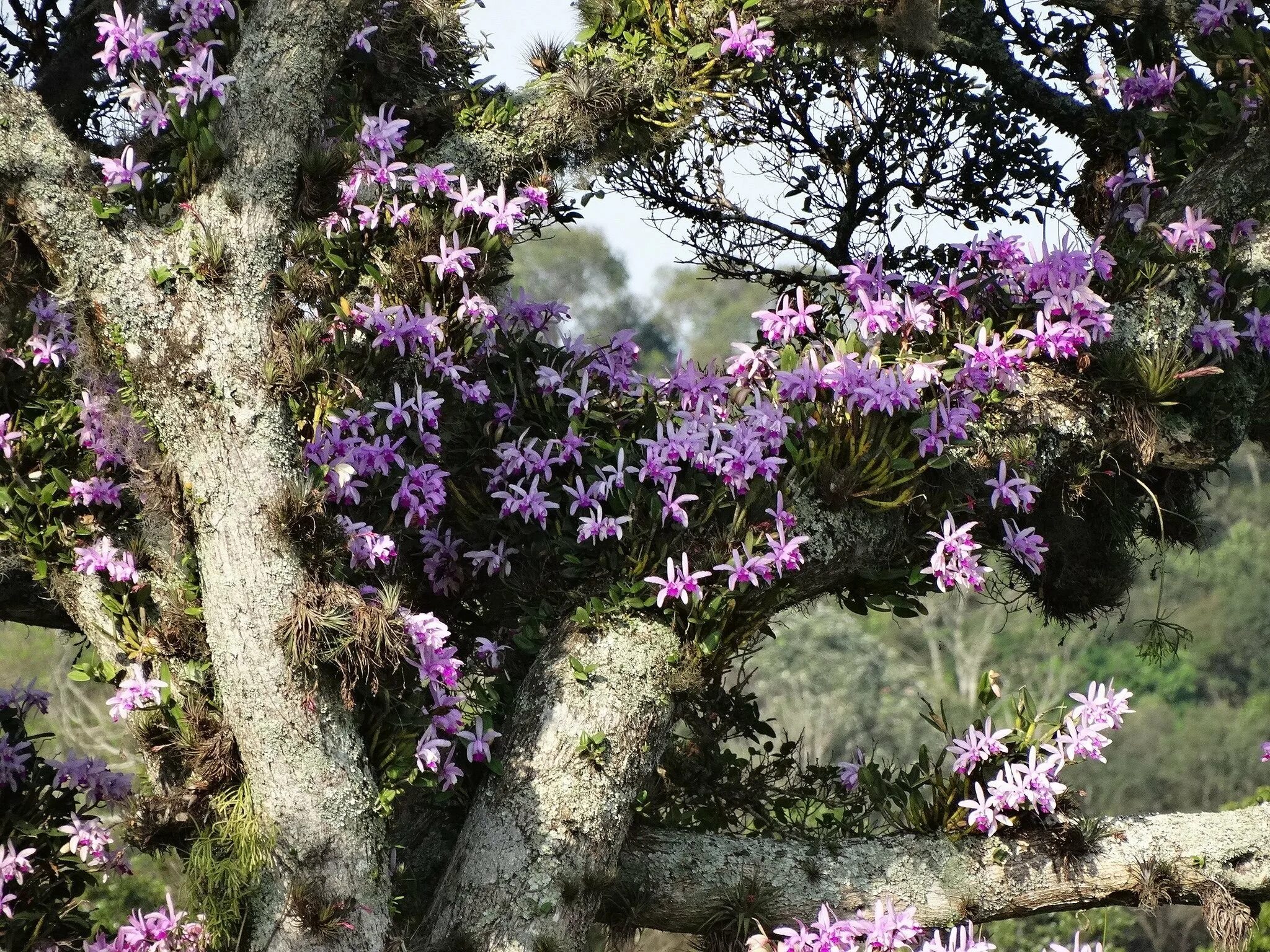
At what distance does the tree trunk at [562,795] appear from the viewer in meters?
3.73

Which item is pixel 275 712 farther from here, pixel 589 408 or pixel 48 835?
pixel 589 408

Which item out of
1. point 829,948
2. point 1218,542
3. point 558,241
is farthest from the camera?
point 558,241

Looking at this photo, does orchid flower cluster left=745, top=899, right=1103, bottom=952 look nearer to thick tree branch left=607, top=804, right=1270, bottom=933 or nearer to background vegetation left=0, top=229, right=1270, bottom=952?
thick tree branch left=607, top=804, right=1270, bottom=933

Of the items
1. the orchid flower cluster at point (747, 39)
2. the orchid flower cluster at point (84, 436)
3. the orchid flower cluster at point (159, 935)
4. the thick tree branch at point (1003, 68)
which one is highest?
the thick tree branch at point (1003, 68)

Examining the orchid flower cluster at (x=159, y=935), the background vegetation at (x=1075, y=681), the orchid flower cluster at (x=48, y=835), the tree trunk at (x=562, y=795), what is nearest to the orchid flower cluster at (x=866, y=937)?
the tree trunk at (x=562, y=795)

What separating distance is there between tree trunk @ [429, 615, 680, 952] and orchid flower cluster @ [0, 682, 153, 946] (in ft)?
3.50

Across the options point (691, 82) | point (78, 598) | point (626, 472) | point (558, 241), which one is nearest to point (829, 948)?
point (626, 472)

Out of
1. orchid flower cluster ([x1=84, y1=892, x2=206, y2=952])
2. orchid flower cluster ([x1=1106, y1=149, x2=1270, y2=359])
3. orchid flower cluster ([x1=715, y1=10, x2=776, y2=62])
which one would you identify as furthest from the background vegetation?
orchid flower cluster ([x1=715, y1=10, x2=776, y2=62])

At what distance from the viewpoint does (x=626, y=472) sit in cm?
398

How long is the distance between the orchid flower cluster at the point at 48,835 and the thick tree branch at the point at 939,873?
162cm

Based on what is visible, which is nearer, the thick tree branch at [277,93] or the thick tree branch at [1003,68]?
the thick tree branch at [277,93]

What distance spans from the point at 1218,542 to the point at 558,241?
30619mm

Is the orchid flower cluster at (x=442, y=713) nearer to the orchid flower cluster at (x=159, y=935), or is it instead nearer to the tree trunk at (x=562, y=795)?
the tree trunk at (x=562, y=795)

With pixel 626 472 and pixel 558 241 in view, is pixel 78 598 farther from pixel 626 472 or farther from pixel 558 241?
pixel 558 241
